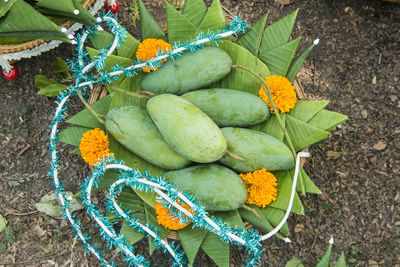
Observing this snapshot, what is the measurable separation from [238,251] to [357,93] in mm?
797

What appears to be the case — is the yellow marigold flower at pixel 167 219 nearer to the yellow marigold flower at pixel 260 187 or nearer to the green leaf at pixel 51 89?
the yellow marigold flower at pixel 260 187

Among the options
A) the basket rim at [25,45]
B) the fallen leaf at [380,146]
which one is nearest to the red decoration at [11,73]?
the basket rim at [25,45]

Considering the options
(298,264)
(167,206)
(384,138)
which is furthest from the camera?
(384,138)

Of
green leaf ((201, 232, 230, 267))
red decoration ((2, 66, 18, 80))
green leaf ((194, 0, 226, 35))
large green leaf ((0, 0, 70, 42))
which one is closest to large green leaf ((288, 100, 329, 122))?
green leaf ((194, 0, 226, 35))

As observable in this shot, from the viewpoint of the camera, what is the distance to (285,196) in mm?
1043

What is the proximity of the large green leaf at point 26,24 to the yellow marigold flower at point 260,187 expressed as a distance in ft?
2.00

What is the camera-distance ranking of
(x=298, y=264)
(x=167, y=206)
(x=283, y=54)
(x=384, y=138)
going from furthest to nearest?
(x=384, y=138), (x=298, y=264), (x=283, y=54), (x=167, y=206)

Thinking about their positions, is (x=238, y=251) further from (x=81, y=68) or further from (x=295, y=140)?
(x=81, y=68)

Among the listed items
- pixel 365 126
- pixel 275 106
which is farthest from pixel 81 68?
pixel 365 126

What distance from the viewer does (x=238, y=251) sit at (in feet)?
4.47

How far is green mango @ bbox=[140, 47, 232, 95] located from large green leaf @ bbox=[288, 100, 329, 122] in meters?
0.24

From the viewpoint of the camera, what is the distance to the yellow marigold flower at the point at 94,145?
3.34 ft

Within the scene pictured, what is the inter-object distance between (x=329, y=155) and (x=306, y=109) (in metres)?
0.43

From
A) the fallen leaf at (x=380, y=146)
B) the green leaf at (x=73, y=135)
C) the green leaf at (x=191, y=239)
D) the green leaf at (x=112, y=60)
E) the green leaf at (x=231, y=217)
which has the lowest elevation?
the fallen leaf at (x=380, y=146)
